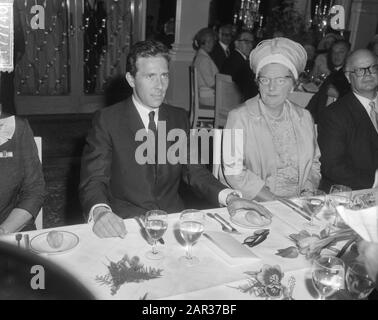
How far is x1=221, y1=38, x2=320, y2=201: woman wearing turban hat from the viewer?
7.72 feet

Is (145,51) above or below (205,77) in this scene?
above

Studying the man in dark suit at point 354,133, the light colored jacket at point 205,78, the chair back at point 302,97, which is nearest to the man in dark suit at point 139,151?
the man in dark suit at point 354,133

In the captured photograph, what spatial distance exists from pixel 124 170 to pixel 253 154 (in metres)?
0.78

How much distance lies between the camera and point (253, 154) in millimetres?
2461

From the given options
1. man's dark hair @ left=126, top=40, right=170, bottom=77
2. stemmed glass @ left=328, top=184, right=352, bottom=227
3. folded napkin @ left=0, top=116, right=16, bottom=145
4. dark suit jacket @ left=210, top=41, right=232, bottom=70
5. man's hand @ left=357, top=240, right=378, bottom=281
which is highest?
man's dark hair @ left=126, top=40, right=170, bottom=77

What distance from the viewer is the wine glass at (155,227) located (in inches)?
58.3

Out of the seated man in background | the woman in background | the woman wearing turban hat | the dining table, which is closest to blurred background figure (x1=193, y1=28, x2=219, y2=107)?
the seated man in background

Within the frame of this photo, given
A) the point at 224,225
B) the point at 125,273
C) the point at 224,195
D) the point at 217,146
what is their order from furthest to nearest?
1. the point at 217,146
2. the point at 224,195
3. the point at 224,225
4. the point at 125,273

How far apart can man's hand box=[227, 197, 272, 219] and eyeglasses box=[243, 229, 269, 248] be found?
5.9 inches

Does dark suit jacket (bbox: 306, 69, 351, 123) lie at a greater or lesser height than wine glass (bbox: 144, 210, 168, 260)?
greater

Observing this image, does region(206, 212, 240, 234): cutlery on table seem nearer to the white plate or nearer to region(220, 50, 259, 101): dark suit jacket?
the white plate

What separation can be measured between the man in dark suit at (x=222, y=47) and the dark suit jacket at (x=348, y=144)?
3679mm

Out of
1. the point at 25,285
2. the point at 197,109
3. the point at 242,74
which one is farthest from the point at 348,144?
the point at 197,109

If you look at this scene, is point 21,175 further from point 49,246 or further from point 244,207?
point 244,207
